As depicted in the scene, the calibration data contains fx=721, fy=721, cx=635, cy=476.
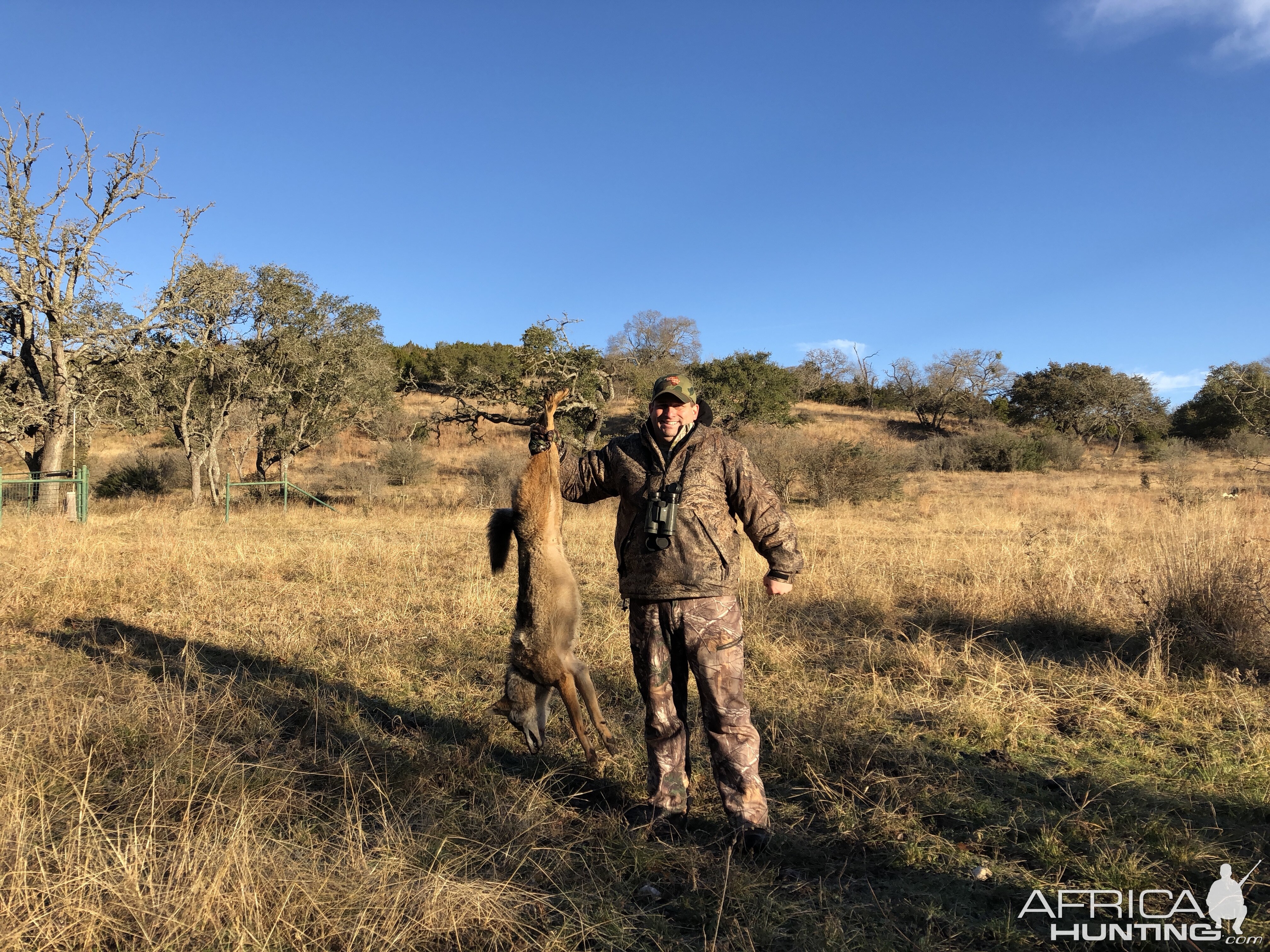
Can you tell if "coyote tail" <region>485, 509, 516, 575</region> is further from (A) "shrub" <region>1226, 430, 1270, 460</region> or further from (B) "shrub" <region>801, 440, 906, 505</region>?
(A) "shrub" <region>1226, 430, 1270, 460</region>

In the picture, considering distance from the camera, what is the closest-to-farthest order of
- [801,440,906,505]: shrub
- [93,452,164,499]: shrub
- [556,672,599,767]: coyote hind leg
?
[556,672,599,767]: coyote hind leg, [801,440,906,505]: shrub, [93,452,164,499]: shrub

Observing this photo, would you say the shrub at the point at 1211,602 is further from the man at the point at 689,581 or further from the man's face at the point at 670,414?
the man's face at the point at 670,414

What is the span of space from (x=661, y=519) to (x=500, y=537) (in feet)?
3.57

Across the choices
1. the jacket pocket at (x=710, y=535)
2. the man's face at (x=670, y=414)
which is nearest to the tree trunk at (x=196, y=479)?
the man's face at (x=670, y=414)

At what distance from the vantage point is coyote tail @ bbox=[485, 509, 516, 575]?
158 inches

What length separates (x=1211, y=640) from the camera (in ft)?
18.7

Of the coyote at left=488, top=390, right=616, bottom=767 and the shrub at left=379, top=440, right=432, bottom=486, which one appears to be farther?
the shrub at left=379, top=440, right=432, bottom=486

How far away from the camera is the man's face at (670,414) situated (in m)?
3.57

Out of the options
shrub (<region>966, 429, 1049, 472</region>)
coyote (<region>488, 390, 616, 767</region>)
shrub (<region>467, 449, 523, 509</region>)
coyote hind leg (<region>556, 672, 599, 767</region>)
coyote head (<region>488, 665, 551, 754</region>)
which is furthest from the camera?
shrub (<region>966, 429, 1049, 472</region>)

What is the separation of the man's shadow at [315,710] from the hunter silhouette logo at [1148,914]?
78.9 inches

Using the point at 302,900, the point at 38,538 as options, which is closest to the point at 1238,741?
the point at 302,900

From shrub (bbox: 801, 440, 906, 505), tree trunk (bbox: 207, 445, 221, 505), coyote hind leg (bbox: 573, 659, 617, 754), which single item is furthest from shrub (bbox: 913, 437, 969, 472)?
coyote hind leg (bbox: 573, 659, 617, 754)

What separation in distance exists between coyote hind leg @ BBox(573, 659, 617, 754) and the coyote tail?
71 cm

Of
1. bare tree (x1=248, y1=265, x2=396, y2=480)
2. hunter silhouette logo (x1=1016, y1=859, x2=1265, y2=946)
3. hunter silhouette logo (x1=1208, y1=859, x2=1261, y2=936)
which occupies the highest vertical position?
bare tree (x1=248, y1=265, x2=396, y2=480)
